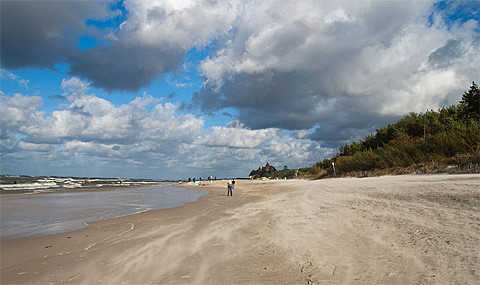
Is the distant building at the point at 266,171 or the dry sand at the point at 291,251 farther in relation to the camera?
the distant building at the point at 266,171

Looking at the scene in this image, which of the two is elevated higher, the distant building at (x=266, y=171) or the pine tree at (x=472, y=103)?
the pine tree at (x=472, y=103)

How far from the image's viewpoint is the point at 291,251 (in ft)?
16.9

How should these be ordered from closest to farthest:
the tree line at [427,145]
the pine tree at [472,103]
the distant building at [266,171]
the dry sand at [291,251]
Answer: the dry sand at [291,251] → the tree line at [427,145] → the pine tree at [472,103] → the distant building at [266,171]

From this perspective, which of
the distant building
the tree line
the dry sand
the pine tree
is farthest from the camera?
the distant building

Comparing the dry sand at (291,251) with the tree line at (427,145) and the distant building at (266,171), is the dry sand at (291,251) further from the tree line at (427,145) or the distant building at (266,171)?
the distant building at (266,171)

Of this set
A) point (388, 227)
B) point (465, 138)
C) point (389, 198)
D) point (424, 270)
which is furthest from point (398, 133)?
point (424, 270)

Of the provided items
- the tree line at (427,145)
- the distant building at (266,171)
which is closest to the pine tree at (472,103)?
the tree line at (427,145)

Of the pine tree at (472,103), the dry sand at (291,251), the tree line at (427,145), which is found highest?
the pine tree at (472,103)

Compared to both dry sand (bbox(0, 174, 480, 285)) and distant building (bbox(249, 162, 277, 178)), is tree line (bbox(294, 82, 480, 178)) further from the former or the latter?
distant building (bbox(249, 162, 277, 178))

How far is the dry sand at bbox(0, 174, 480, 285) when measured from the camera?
3.85 m

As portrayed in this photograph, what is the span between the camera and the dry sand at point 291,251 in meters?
3.85

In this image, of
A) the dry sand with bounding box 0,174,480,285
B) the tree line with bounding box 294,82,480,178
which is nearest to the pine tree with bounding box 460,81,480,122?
the tree line with bounding box 294,82,480,178

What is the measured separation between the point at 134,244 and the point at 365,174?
24.1m

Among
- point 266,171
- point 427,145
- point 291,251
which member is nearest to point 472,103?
point 427,145
